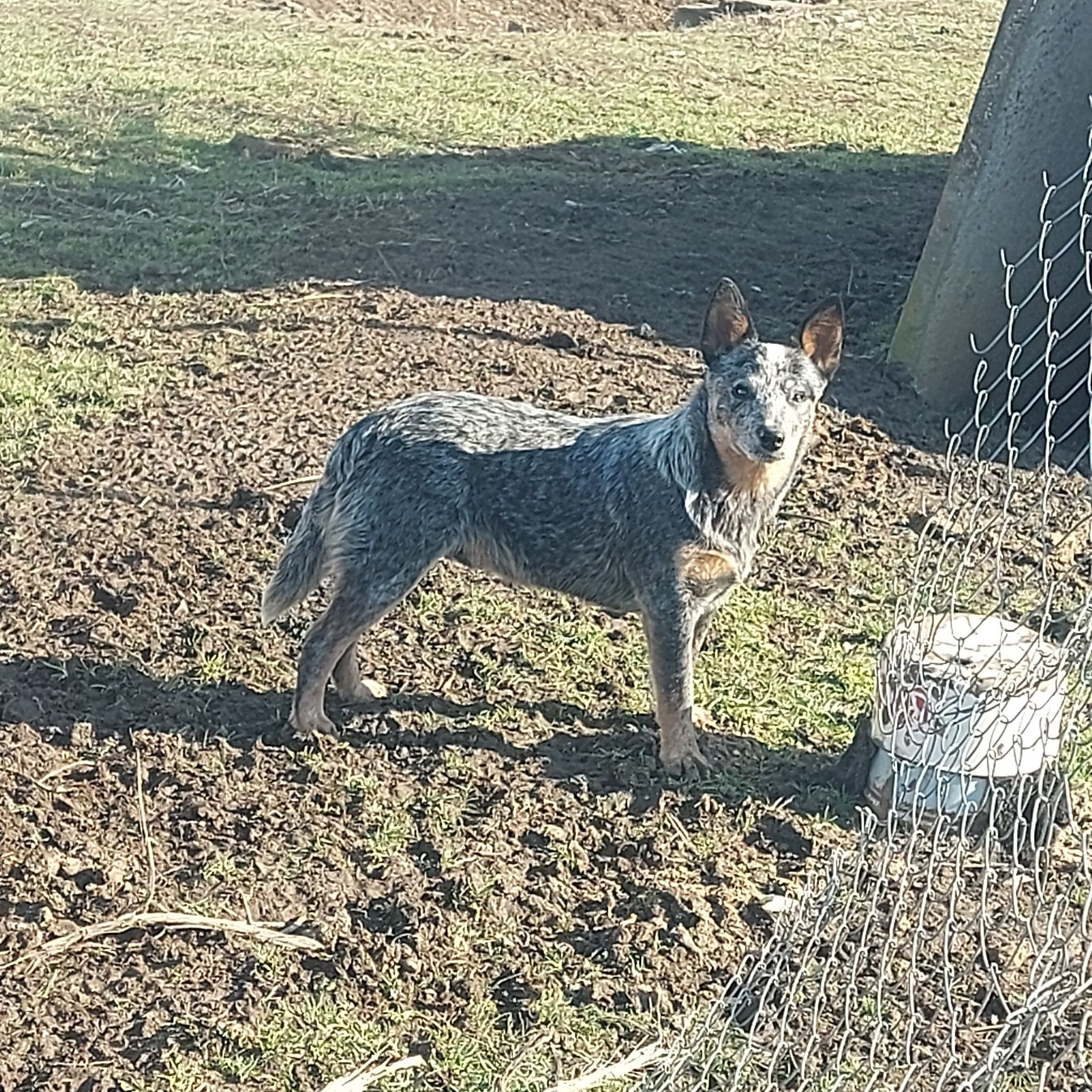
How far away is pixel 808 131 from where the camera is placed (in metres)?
12.4

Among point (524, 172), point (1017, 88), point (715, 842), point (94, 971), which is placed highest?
point (1017, 88)

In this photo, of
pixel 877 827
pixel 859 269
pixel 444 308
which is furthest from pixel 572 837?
pixel 859 269

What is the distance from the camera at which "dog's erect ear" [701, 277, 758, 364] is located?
189 inches

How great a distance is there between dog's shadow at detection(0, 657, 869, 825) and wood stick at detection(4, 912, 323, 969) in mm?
784

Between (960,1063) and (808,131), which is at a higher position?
(808,131)

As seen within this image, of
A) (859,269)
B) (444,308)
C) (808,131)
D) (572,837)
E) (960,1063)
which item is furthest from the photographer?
(808,131)

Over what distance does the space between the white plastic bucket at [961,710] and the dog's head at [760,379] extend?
2.18ft

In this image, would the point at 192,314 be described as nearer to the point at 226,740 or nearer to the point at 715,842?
the point at 226,740

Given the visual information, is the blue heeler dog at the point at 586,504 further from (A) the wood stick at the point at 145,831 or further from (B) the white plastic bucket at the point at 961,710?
(B) the white plastic bucket at the point at 961,710

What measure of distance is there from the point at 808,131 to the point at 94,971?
988cm

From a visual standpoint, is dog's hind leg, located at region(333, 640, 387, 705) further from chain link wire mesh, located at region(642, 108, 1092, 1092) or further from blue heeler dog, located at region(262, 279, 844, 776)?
chain link wire mesh, located at region(642, 108, 1092, 1092)

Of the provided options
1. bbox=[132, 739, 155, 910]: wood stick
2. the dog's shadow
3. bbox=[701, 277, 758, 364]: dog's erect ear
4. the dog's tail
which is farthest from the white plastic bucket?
bbox=[132, 739, 155, 910]: wood stick

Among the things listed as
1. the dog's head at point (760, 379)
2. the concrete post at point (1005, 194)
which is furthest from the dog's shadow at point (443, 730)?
the concrete post at point (1005, 194)

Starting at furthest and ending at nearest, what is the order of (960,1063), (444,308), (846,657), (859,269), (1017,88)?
(859,269) → (444,308) → (1017,88) → (846,657) → (960,1063)
